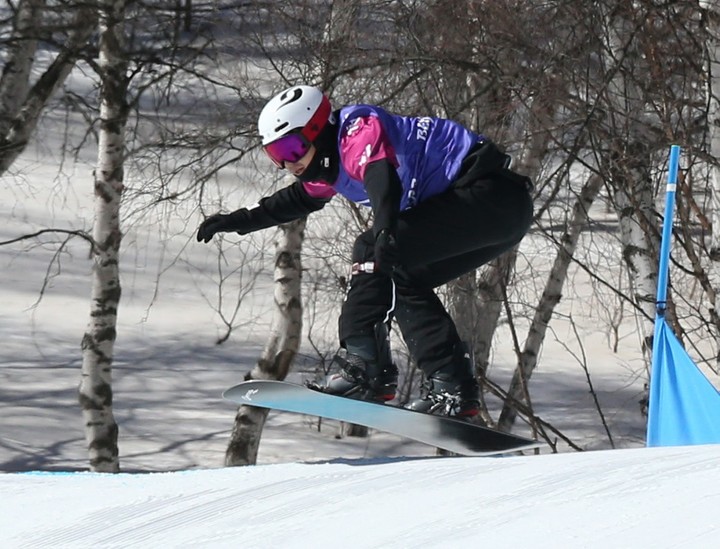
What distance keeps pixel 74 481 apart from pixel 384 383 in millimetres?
1275

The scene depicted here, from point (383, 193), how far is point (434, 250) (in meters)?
0.43

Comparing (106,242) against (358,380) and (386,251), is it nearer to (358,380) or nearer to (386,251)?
(358,380)

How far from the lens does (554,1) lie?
26.9 ft

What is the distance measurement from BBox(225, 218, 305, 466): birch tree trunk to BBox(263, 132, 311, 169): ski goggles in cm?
546

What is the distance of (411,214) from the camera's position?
402cm

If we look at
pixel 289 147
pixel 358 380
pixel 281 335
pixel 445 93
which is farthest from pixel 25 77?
pixel 358 380

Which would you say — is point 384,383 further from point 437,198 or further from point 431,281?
point 437,198

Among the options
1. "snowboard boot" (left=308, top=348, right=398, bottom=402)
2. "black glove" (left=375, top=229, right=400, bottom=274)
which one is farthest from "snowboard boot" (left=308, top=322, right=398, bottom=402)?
"black glove" (left=375, top=229, right=400, bottom=274)

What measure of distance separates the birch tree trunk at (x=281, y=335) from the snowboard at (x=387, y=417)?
5319mm

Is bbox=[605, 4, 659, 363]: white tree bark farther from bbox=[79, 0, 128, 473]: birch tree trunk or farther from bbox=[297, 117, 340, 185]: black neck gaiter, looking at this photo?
bbox=[297, 117, 340, 185]: black neck gaiter

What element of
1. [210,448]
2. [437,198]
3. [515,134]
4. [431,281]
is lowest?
[210,448]

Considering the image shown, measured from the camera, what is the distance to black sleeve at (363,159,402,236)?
3672mm

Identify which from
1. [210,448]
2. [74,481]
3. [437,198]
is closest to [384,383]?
[437,198]

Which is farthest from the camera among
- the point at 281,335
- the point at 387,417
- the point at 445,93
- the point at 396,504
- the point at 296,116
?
the point at 281,335
